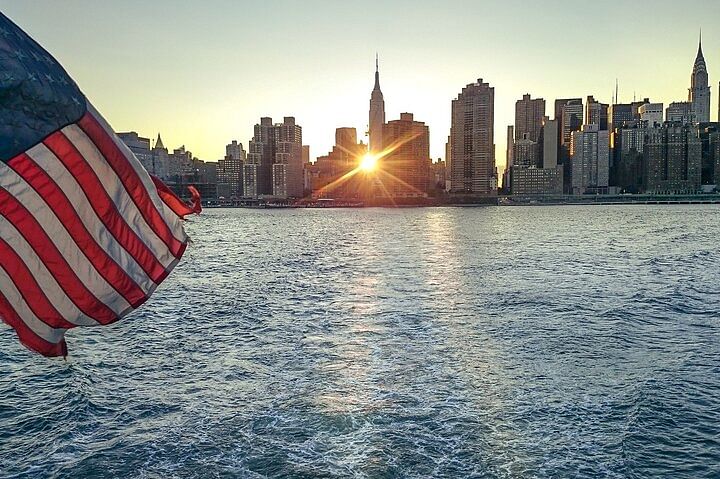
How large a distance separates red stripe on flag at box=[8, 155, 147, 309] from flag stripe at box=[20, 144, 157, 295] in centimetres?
2

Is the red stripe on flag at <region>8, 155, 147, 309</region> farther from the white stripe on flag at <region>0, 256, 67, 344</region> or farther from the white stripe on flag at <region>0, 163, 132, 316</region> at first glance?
the white stripe on flag at <region>0, 256, 67, 344</region>

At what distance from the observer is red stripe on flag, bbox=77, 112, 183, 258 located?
17.6ft

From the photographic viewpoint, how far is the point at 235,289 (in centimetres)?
3966

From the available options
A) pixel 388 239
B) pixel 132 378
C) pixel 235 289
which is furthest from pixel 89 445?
pixel 388 239

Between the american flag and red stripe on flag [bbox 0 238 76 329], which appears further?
red stripe on flag [bbox 0 238 76 329]

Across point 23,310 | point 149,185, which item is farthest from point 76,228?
point 23,310

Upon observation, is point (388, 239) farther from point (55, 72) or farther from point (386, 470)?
point (55, 72)

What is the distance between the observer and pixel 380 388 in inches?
730

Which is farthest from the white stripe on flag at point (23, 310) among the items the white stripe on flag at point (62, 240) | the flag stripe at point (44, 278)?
the white stripe on flag at point (62, 240)

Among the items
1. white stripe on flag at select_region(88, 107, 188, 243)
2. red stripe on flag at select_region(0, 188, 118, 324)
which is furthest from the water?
white stripe on flag at select_region(88, 107, 188, 243)

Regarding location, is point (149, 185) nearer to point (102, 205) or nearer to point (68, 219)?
point (102, 205)

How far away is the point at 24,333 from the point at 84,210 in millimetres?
1333

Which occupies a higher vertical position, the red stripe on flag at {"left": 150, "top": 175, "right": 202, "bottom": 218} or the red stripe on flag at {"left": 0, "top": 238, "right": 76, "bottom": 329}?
the red stripe on flag at {"left": 150, "top": 175, "right": 202, "bottom": 218}

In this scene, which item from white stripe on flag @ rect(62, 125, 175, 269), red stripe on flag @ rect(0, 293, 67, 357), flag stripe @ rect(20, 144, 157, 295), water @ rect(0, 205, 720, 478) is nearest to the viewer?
flag stripe @ rect(20, 144, 157, 295)
